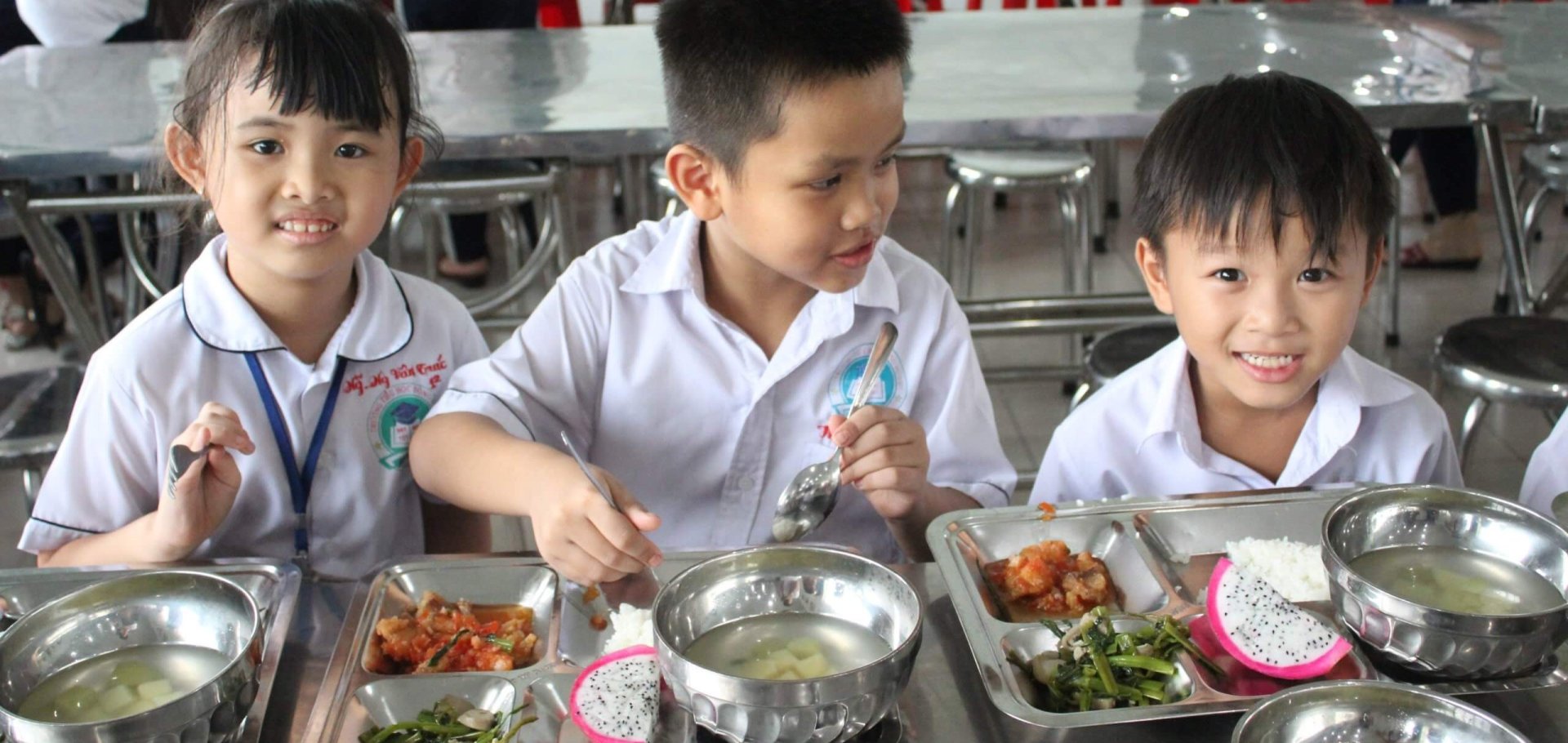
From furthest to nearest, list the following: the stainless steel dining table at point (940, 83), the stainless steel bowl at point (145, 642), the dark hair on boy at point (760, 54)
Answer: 1. the stainless steel dining table at point (940, 83)
2. the dark hair on boy at point (760, 54)
3. the stainless steel bowl at point (145, 642)

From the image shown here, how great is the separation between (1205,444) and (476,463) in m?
0.87

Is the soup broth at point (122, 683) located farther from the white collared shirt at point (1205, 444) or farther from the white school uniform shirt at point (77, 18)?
the white school uniform shirt at point (77, 18)

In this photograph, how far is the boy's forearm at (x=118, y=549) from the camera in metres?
1.32

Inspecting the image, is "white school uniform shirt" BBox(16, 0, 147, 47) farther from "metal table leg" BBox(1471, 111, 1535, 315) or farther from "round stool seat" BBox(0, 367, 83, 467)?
"metal table leg" BBox(1471, 111, 1535, 315)

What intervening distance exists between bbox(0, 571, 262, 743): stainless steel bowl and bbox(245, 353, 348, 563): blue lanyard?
0.39 metres

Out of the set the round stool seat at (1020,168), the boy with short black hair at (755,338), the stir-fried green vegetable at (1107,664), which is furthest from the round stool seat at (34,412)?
the round stool seat at (1020,168)

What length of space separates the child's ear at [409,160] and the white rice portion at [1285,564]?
3.32ft

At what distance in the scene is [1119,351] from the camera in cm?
230

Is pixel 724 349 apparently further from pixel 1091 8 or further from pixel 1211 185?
Result: pixel 1091 8

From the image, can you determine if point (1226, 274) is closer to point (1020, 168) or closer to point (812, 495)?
point (812, 495)

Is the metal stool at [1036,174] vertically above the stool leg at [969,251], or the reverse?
the metal stool at [1036,174]

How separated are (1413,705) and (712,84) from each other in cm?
89

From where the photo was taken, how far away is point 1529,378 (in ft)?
7.23

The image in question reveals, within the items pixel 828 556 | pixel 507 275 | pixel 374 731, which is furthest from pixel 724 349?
pixel 507 275
